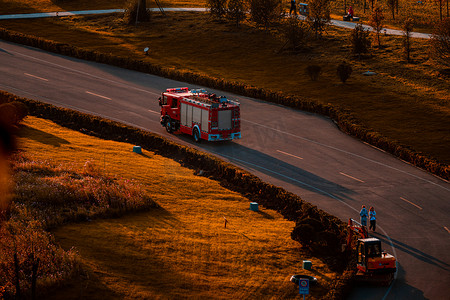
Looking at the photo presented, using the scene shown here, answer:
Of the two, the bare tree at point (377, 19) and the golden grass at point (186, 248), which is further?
the bare tree at point (377, 19)

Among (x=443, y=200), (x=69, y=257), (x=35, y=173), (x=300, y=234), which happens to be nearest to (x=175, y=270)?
(x=69, y=257)

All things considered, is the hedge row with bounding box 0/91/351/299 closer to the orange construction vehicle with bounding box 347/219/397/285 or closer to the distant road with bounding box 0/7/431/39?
the orange construction vehicle with bounding box 347/219/397/285

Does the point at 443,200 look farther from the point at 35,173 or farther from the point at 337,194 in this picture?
the point at 35,173

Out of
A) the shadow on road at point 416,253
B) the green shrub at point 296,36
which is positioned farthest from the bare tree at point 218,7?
the shadow on road at point 416,253

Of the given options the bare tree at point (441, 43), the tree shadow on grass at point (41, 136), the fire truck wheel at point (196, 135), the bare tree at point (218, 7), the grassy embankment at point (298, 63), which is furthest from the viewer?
the bare tree at point (218, 7)

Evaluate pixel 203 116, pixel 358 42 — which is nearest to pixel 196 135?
pixel 203 116

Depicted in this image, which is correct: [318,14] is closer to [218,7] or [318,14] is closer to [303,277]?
[218,7]

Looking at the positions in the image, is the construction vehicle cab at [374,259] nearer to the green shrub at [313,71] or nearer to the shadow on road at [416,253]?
the shadow on road at [416,253]

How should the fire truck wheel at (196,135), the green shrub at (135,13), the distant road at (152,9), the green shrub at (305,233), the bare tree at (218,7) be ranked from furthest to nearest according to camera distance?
1. the green shrub at (135,13)
2. the bare tree at (218,7)
3. the distant road at (152,9)
4. the fire truck wheel at (196,135)
5. the green shrub at (305,233)
